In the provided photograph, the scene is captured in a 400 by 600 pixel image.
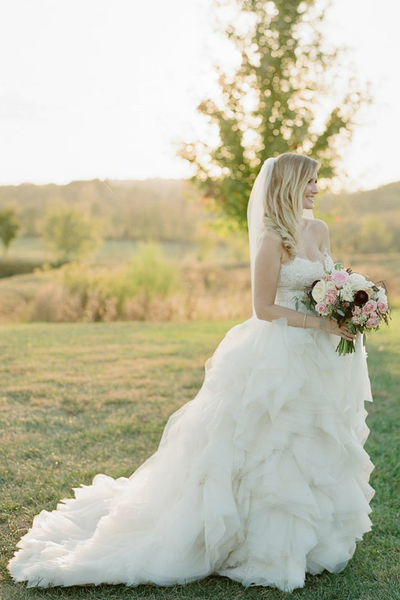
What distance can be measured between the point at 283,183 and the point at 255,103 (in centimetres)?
855

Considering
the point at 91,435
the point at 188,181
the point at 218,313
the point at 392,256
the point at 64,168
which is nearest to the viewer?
the point at 91,435

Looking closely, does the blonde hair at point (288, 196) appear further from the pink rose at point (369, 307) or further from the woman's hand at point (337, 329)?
the pink rose at point (369, 307)

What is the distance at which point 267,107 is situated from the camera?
11023 millimetres

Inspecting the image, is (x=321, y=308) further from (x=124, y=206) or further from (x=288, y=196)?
(x=124, y=206)

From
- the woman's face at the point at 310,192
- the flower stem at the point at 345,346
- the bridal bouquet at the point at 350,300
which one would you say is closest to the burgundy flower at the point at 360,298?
the bridal bouquet at the point at 350,300

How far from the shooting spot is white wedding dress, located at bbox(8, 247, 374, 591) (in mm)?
3430

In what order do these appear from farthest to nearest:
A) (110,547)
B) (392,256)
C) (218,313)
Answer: (392,256) → (218,313) → (110,547)

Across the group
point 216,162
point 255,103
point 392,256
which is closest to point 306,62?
point 255,103

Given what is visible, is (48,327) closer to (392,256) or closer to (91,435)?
(91,435)

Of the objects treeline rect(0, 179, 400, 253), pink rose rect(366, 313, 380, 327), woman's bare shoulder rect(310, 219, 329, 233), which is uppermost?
treeline rect(0, 179, 400, 253)

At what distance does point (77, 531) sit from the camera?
389 centimetres

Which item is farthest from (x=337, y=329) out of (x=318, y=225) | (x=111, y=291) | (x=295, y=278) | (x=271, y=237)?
(x=111, y=291)

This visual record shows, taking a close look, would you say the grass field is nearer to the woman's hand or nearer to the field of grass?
the woman's hand

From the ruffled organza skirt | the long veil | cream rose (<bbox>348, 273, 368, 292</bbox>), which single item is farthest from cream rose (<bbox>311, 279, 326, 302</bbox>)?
the long veil
